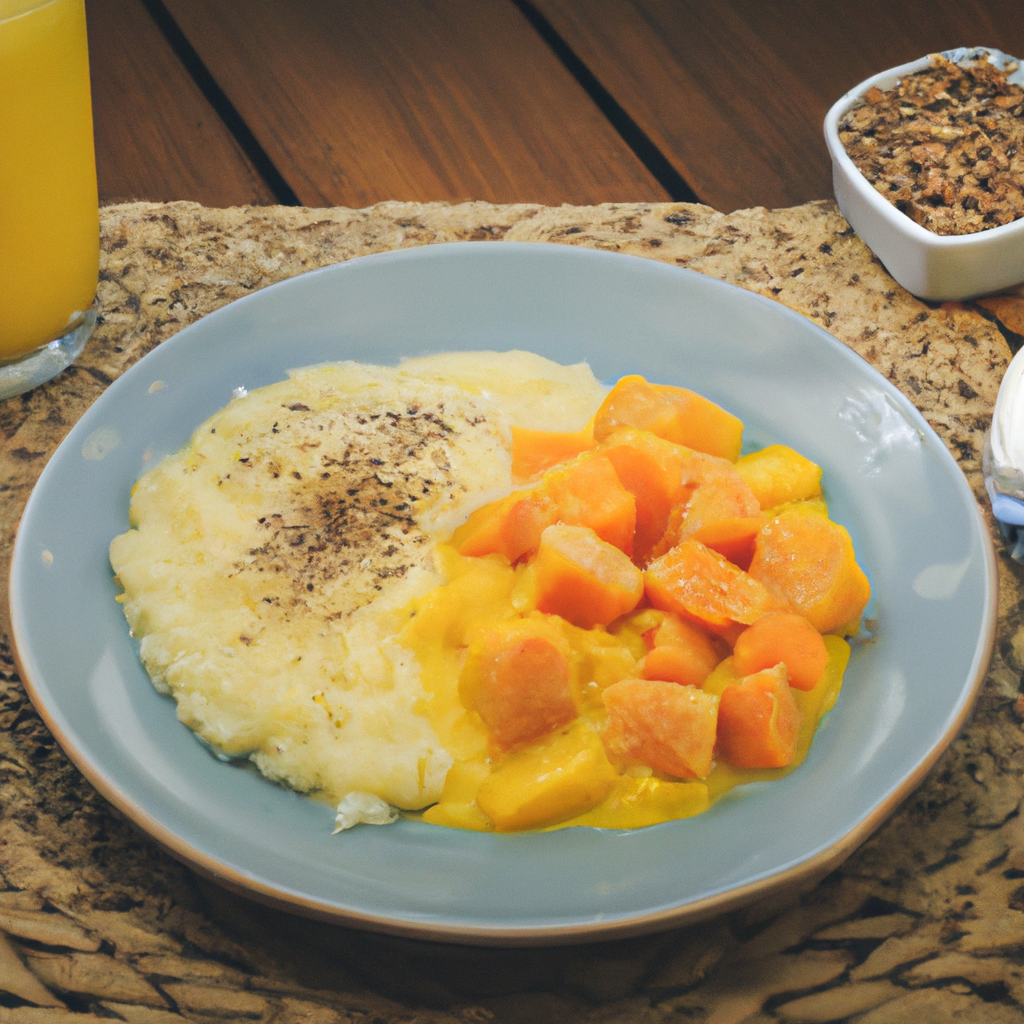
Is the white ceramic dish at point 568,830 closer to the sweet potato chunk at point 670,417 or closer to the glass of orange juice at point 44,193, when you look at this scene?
the sweet potato chunk at point 670,417

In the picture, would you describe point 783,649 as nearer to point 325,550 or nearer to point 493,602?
point 493,602

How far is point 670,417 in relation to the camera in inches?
56.6

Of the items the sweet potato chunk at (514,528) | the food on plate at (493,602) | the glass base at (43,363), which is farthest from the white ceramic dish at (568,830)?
the sweet potato chunk at (514,528)

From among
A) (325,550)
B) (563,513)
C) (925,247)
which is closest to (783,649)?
(563,513)

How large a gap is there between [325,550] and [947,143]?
1.55 meters

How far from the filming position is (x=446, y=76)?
2.47m

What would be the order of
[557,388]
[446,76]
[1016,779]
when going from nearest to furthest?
1. [1016,779]
2. [557,388]
3. [446,76]

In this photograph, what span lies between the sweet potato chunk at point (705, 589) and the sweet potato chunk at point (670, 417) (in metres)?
0.24

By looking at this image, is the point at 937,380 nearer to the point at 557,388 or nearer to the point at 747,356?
the point at 747,356

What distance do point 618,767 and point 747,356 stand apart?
80 cm

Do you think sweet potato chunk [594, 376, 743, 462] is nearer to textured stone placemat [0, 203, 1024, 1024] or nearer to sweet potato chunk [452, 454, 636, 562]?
sweet potato chunk [452, 454, 636, 562]

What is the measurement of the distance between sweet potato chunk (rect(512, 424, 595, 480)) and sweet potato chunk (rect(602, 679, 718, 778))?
1.48 ft

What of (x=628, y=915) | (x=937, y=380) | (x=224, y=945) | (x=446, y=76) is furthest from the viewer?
(x=446, y=76)

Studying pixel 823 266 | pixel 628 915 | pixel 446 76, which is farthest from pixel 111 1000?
pixel 446 76
